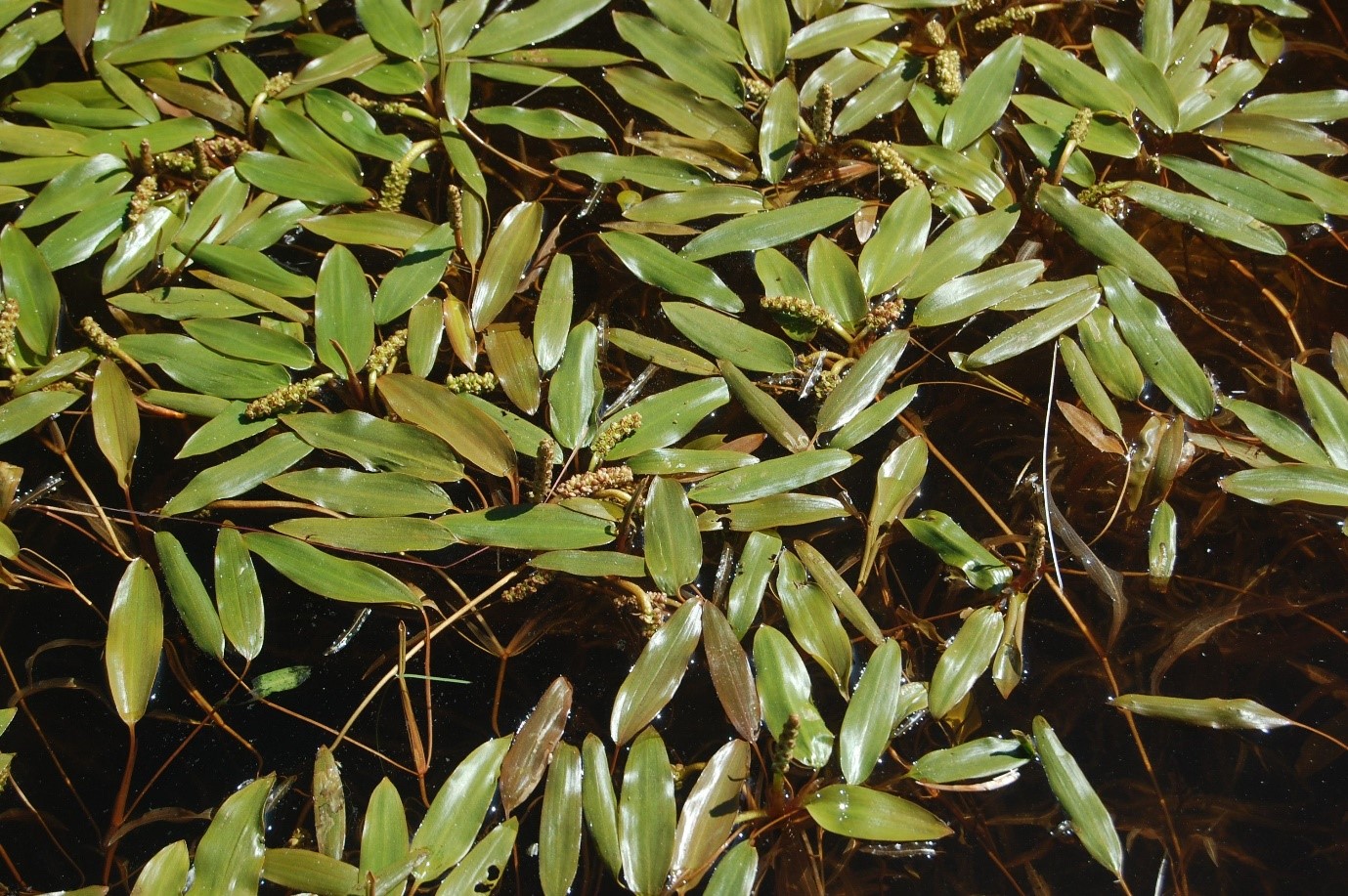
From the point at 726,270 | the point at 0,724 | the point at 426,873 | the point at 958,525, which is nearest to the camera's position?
the point at 426,873

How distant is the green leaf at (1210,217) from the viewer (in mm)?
1663

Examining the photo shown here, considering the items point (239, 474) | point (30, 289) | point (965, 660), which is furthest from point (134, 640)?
point (965, 660)

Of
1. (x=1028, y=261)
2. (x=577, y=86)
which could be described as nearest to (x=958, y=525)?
(x=1028, y=261)

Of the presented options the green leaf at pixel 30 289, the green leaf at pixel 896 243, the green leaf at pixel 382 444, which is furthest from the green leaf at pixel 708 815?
the green leaf at pixel 30 289

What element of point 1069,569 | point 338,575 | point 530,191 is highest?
point 530,191

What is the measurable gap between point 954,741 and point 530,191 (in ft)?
4.03

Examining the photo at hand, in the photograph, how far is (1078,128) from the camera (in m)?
1.64

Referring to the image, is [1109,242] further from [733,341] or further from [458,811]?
[458,811]

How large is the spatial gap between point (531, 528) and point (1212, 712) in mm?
1002

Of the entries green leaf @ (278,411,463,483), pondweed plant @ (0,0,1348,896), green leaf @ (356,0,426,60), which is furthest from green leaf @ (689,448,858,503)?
green leaf @ (356,0,426,60)

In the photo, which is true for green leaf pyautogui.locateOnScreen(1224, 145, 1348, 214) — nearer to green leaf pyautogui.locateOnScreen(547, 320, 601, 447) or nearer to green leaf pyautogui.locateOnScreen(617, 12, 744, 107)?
green leaf pyautogui.locateOnScreen(617, 12, 744, 107)

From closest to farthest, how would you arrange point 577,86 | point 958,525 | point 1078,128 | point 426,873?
point 426,873, point 958,525, point 1078,128, point 577,86

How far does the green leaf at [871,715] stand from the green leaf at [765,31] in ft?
3.74

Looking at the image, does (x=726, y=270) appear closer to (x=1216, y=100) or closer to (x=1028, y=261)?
(x=1028, y=261)
